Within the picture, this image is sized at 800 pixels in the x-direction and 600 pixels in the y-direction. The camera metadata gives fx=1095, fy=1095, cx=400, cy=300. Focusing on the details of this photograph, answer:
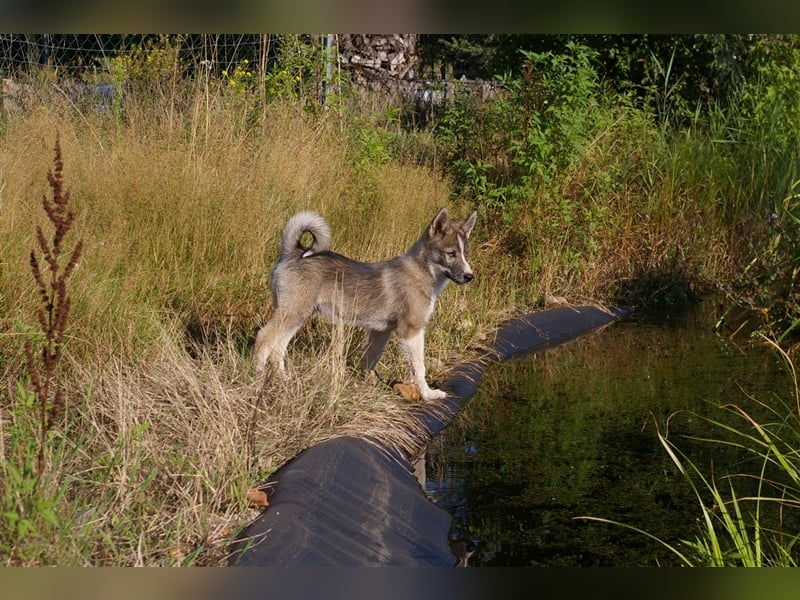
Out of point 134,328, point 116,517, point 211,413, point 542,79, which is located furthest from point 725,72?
point 116,517

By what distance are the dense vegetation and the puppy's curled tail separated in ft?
2.74

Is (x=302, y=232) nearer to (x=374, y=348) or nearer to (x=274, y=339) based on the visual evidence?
(x=274, y=339)

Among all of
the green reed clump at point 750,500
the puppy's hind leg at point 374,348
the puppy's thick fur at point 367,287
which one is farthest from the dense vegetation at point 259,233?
the green reed clump at point 750,500

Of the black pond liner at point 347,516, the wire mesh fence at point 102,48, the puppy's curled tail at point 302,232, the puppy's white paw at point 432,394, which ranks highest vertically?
the wire mesh fence at point 102,48

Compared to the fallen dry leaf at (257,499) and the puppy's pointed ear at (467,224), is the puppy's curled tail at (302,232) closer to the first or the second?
the puppy's pointed ear at (467,224)

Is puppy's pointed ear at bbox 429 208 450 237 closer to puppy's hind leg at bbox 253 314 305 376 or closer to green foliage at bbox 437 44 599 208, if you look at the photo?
puppy's hind leg at bbox 253 314 305 376

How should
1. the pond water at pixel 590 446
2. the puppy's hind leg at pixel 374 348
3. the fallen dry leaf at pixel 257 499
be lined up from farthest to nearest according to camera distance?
the puppy's hind leg at pixel 374 348 → the pond water at pixel 590 446 → the fallen dry leaf at pixel 257 499

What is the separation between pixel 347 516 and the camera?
593 centimetres

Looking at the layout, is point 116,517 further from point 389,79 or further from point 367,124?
point 389,79

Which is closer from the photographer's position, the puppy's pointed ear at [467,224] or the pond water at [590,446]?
the pond water at [590,446]

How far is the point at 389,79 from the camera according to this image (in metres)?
21.5

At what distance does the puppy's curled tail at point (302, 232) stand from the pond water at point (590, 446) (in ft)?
5.85

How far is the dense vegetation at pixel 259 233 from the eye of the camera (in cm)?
558

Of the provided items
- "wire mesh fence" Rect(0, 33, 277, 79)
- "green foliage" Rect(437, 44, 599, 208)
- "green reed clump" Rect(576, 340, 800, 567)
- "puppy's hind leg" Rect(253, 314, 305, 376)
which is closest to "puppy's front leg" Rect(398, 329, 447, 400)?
"puppy's hind leg" Rect(253, 314, 305, 376)
